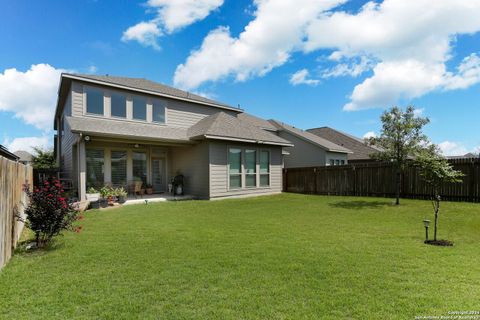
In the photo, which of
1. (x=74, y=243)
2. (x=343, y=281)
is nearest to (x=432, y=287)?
(x=343, y=281)

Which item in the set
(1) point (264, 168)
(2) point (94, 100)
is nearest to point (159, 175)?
(2) point (94, 100)

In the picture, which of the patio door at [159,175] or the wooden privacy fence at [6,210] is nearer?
the wooden privacy fence at [6,210]

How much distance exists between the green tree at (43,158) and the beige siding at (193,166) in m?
16.0

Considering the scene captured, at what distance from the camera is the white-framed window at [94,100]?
11.7 metres

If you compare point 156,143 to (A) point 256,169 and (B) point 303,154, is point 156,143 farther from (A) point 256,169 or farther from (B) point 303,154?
(B) point 303,154

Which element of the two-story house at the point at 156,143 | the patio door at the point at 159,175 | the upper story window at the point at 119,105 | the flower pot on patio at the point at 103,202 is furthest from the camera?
the patio door at the point at 159,175

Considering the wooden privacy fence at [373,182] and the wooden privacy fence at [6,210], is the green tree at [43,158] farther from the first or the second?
the wooden privacy fence at [6,210]

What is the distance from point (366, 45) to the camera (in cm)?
1117

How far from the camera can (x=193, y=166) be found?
1332 centimetres

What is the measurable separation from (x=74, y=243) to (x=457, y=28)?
1355 cm

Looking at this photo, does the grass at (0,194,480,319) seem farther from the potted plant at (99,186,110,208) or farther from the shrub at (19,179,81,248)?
the potted plant at (99,186,110,208)

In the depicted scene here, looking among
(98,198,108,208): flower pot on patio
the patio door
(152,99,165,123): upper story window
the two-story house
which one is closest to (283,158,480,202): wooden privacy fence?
the two-story house

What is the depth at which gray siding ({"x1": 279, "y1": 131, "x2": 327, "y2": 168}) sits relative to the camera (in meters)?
19.9

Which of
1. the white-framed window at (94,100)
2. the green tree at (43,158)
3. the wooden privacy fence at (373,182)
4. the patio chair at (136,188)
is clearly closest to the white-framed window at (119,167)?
the patio chair at (136,188)
